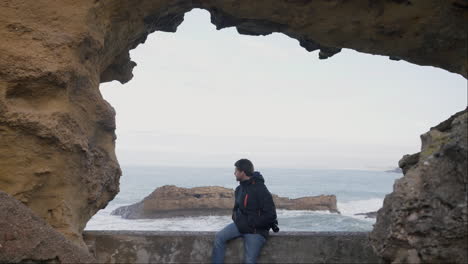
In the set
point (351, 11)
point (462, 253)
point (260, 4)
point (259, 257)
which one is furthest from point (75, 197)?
point (351, 11)

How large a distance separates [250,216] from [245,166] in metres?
0.61

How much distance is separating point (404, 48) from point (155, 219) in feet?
79.9

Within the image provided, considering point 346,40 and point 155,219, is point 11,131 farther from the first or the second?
point 155,219

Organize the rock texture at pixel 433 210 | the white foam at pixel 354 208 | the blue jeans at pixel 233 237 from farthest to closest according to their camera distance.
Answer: the white foam at pixel 354 208 < the blue jeans at pixel 233 237 < the rock texture at pixel 433 210

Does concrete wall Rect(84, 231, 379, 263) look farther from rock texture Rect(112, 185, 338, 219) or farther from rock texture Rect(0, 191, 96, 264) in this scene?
rock texture Rect(112, 185, 338, 219)

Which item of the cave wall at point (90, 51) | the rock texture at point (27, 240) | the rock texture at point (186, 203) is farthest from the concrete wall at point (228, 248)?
the rock texture at point (186, 203)

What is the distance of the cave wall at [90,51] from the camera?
13.1ft

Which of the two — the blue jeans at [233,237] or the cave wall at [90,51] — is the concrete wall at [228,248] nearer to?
the blue jeans at [233,237]

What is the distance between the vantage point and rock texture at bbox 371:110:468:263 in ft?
9.18

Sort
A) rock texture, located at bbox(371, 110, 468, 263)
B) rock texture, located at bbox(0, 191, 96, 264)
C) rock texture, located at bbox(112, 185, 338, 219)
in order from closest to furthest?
rock texture, located at bbox(0, 191, 96, 264)
rock texture, located at bbox(371, 110, 468, 263)
rock texture, located at bbox(112, 185, 338, 219)

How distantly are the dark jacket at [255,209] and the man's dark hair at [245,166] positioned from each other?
0.08 metres

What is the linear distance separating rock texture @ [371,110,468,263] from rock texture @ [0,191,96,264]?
220cm

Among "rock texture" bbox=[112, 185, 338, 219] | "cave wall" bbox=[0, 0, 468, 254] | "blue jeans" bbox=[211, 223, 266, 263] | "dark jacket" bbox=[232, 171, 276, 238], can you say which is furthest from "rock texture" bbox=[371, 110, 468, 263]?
"rock texture" bbox=[112, 185, 338, 219]

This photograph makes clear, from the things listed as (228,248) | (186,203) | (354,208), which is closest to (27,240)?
(228,248)
